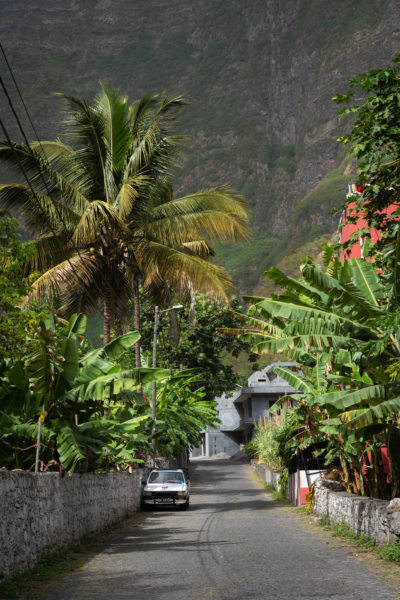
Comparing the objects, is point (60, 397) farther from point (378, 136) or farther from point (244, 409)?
point (244, 409)

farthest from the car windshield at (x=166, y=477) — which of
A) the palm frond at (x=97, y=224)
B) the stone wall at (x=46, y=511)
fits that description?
the palm frond at (x=97, y=224)

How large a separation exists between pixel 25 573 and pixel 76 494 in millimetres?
3877

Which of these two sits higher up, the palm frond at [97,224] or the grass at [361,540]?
the palm frond at [97,224]

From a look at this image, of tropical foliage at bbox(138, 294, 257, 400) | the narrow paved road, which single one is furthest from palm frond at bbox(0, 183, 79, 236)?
tropical foliage at bbox(138, 294, 257, 400)

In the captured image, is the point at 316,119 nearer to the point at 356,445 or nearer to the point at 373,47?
the point at 373,47

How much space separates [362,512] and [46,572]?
20.6 feet

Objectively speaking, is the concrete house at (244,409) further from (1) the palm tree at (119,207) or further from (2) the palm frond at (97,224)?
(2) the palm frond at (97,224)

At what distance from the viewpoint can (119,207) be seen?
22.9 metres

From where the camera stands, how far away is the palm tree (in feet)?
73.6

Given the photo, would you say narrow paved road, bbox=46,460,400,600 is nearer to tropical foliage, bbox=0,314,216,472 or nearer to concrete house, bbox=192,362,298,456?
tropical foliage, bbox=0,314,216,472

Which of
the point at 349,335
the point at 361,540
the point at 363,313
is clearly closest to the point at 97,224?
the point at 349,335

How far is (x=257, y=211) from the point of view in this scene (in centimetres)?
17512

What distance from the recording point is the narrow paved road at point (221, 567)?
9125mm

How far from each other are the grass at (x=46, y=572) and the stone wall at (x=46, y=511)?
12 centimetres
